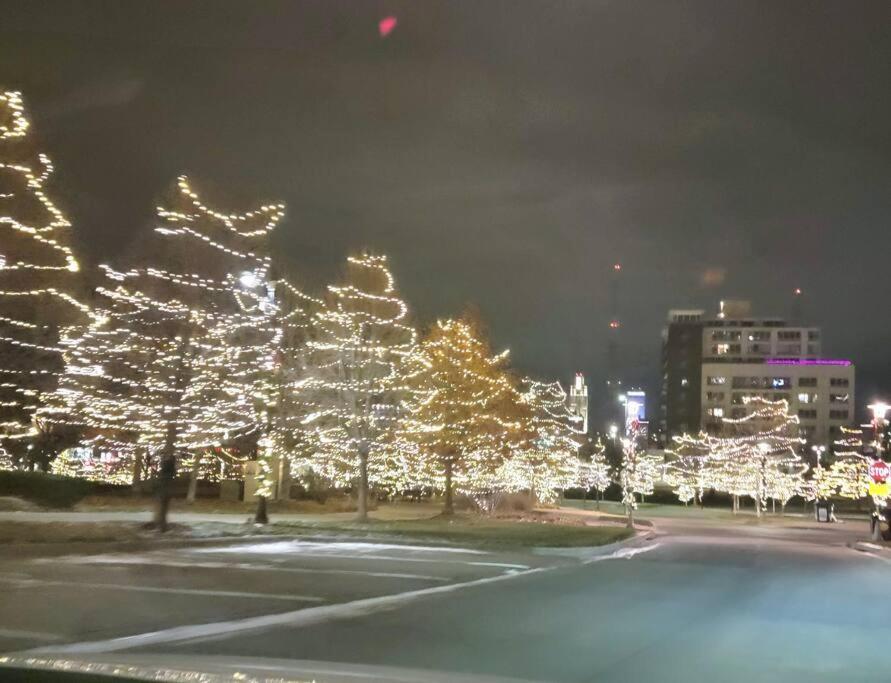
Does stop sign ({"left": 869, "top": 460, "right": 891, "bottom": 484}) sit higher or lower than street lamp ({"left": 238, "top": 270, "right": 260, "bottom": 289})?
lower

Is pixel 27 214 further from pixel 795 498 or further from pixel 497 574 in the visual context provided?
pixel 795 498

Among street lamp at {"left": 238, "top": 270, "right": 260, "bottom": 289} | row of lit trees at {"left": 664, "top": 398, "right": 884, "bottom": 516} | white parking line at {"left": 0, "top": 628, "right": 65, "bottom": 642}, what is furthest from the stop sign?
white parking line at {"left": 0, "top": 628, "right": 65, "bottom": 642}

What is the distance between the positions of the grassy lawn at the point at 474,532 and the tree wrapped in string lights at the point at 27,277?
892 centimetres

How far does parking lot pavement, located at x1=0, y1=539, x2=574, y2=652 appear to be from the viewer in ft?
39.2

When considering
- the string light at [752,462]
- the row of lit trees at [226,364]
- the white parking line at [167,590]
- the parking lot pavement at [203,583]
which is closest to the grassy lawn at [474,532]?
the row of lit trees at [226,364]

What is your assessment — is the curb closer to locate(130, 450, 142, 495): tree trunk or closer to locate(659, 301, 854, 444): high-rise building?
locate(130, 450, 142, 495): tree trunk

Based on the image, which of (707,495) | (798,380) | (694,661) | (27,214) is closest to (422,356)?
(27,214)

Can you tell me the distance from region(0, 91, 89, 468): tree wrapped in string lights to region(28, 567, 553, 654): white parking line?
1330 centimetres

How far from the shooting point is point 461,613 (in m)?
14.6

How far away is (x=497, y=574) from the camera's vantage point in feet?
69.2

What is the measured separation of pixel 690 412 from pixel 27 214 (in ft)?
398

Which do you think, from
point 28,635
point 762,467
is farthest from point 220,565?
point 762,467

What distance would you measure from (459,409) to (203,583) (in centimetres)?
2440

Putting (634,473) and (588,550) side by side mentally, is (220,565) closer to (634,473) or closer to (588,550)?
(588,550)
